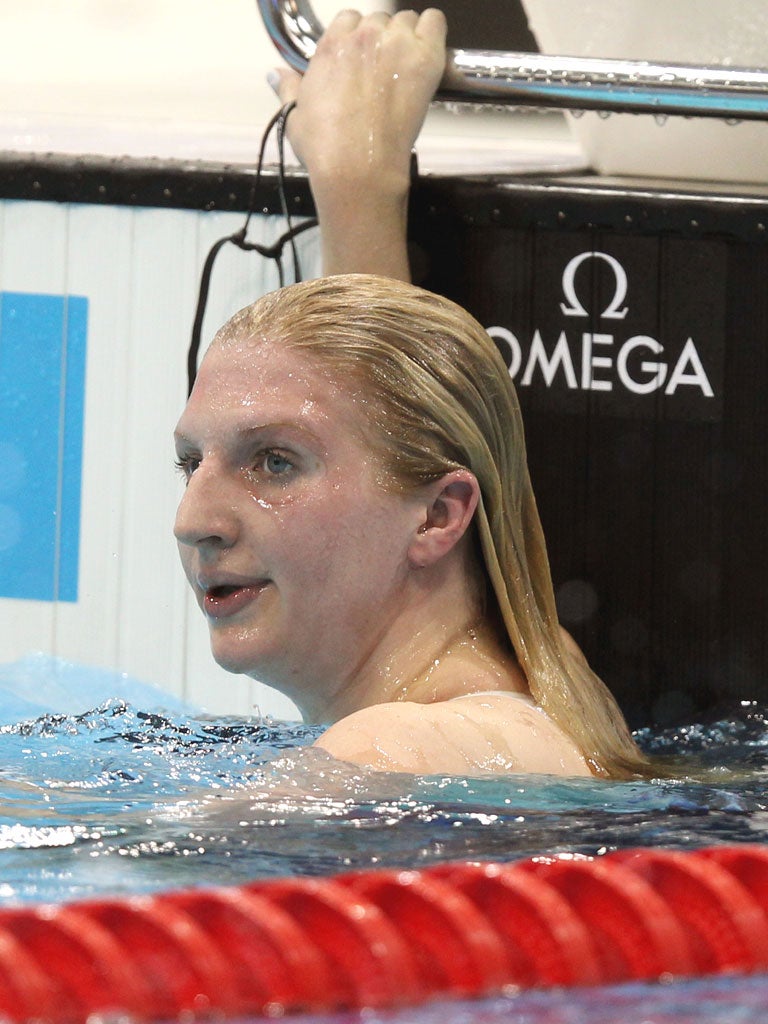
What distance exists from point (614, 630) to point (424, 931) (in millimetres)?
1365

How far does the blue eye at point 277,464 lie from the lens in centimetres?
148

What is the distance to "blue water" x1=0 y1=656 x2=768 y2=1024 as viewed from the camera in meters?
0.90

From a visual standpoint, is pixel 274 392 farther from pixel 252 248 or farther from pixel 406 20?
pixel 406 20

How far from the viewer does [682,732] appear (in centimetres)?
213

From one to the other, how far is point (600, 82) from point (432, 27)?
0.27 m

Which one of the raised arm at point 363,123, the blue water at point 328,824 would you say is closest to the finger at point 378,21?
the raised arm at point 363,123

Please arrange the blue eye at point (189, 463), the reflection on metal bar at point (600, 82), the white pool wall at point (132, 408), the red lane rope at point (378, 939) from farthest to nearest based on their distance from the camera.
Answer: the white pool wall at point (132, 408) → the reflection on metal bar at point (600, 82) → the blue eye at point (189, 463) → the red lane rope at point (378, 939)

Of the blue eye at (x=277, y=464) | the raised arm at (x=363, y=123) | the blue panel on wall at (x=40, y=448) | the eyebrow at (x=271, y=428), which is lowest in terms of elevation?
the blue panel on wall at (x=40, y=448)

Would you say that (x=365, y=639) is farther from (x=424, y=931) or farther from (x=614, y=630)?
(x=614, y=630)

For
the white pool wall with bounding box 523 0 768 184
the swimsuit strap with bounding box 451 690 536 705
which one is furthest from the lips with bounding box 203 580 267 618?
the white pool wall with bounding box 523 0 768 184

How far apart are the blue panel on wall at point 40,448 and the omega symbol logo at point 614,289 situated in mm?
806

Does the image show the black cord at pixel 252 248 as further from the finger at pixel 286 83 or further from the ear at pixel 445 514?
the ear at pixel 445 514

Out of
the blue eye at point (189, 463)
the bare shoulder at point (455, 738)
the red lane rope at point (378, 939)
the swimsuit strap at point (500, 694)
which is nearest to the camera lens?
the red lane rope at point (378, 939)

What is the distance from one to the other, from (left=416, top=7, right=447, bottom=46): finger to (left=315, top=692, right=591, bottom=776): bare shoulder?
1.13 meters
